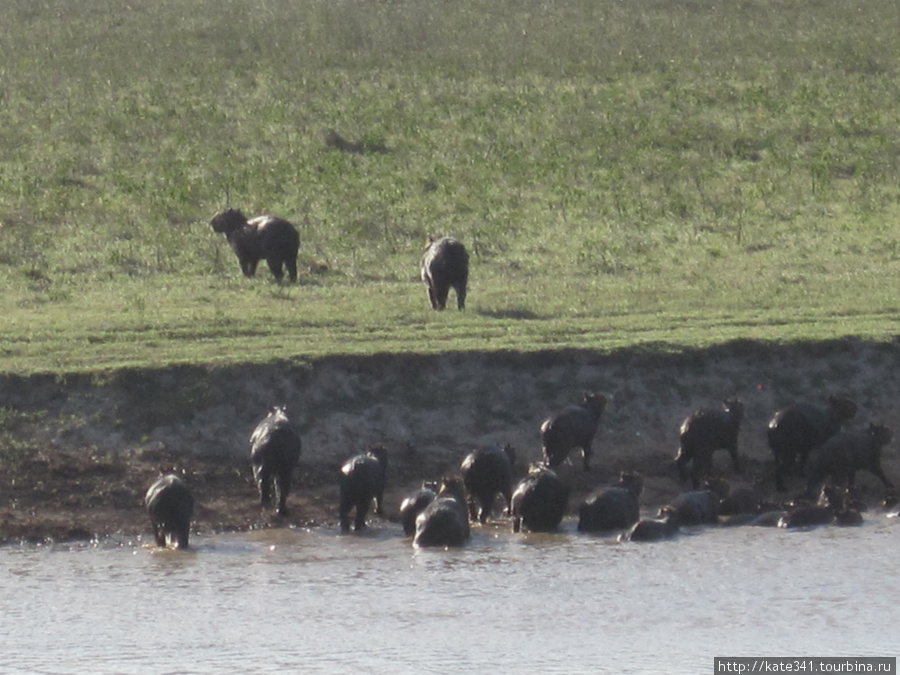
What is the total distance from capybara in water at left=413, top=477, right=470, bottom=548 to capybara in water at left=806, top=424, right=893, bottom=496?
9.79 feet

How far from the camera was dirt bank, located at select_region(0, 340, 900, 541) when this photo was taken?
12008 mm

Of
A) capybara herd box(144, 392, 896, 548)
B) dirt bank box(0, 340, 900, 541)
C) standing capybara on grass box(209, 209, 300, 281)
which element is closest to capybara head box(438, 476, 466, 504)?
capybara herd box(144, 392, 896, 548)

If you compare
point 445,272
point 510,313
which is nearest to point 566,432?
point 510,313

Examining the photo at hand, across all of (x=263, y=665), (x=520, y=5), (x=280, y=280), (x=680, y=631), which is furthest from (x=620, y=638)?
(x=520, y=5)

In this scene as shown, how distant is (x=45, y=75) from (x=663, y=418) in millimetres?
20076

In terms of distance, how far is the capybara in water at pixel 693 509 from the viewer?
38.2ft

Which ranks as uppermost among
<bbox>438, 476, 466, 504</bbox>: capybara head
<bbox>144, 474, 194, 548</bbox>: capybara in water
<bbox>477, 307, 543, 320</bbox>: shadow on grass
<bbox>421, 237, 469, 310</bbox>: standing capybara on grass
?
<bbox>421, 237, 469, 310</bbox>: standing capybara on grass

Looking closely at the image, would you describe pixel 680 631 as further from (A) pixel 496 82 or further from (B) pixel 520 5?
(B) pixel 520 5

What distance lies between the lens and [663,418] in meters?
13.2

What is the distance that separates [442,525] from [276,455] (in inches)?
55.1

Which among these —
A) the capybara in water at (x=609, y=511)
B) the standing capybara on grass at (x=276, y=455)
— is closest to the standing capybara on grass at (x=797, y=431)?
the capybara in water at (x=609, y=511)

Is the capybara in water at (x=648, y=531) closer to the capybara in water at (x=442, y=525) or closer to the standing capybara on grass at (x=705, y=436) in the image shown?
the capybara in water at (x=442, y=525)

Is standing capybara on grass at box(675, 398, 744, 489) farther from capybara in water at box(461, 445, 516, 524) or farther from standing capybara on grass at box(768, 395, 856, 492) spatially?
capybara in water at box(461, 445, 516, 524)

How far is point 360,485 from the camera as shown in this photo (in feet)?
37.5
